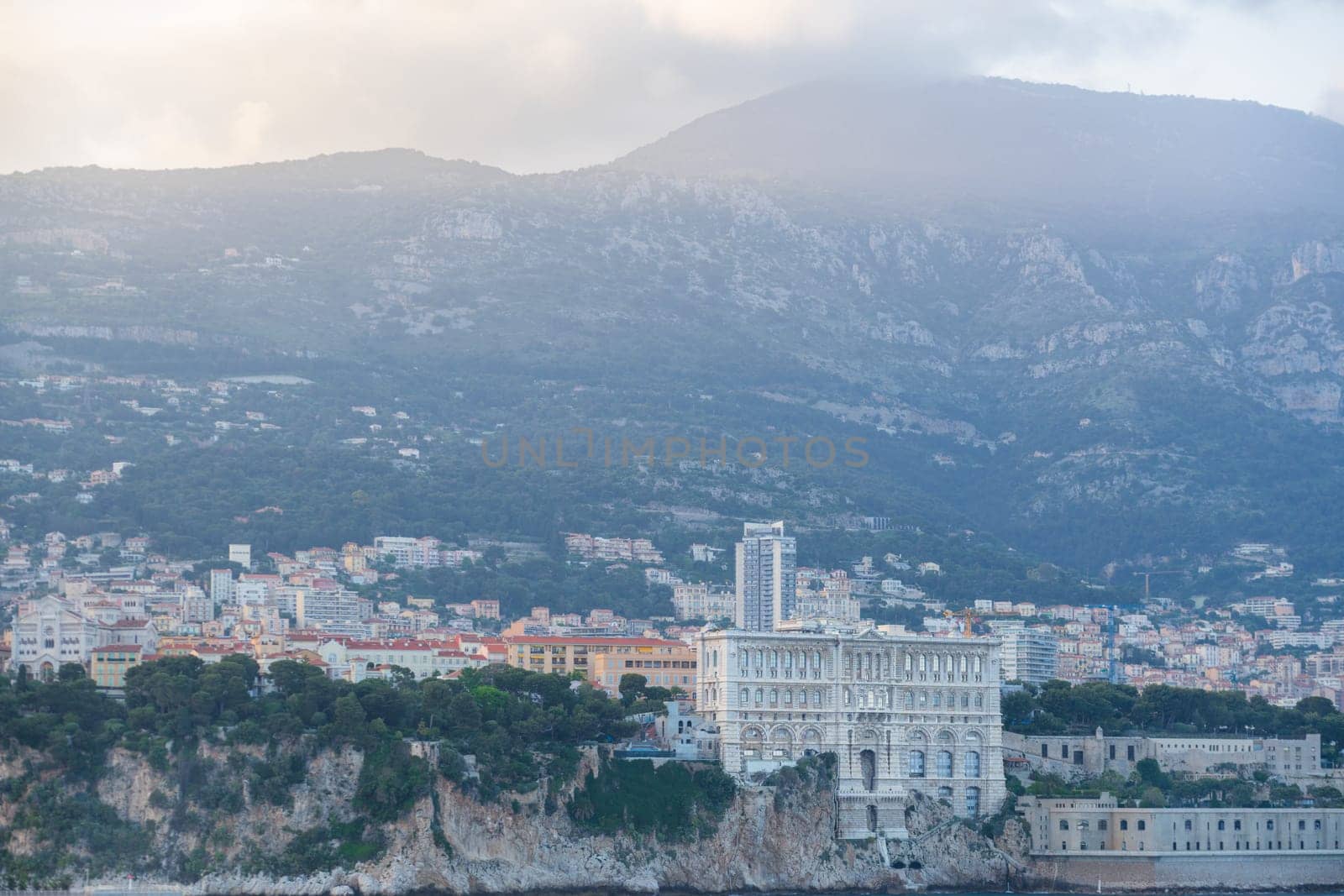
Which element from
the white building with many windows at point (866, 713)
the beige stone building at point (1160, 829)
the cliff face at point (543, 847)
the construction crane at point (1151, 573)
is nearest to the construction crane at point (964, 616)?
the construction crane at point (1151, 573)

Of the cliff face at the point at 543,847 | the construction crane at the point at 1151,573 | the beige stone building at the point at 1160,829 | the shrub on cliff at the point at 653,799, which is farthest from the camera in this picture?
the construction crane at the point at 1151,573

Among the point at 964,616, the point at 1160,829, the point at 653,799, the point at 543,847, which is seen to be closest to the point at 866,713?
the point at 653,799

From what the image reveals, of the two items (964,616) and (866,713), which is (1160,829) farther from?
(964,616)

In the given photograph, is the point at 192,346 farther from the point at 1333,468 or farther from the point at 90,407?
the point at 1333,468

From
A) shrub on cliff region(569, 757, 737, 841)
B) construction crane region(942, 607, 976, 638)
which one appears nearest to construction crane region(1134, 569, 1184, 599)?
construction crane region(942, 607, 976, 638)

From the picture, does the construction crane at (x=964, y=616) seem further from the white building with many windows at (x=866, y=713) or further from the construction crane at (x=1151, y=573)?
the white building with many windows at (x=866, y=713)

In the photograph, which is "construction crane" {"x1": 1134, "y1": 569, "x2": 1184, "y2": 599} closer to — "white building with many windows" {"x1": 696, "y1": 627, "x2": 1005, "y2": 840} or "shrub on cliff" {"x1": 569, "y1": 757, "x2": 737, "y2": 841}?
"white building with many windows" {"x1": 696, "y1": 627, "x2": 1005, "y2": 840}
